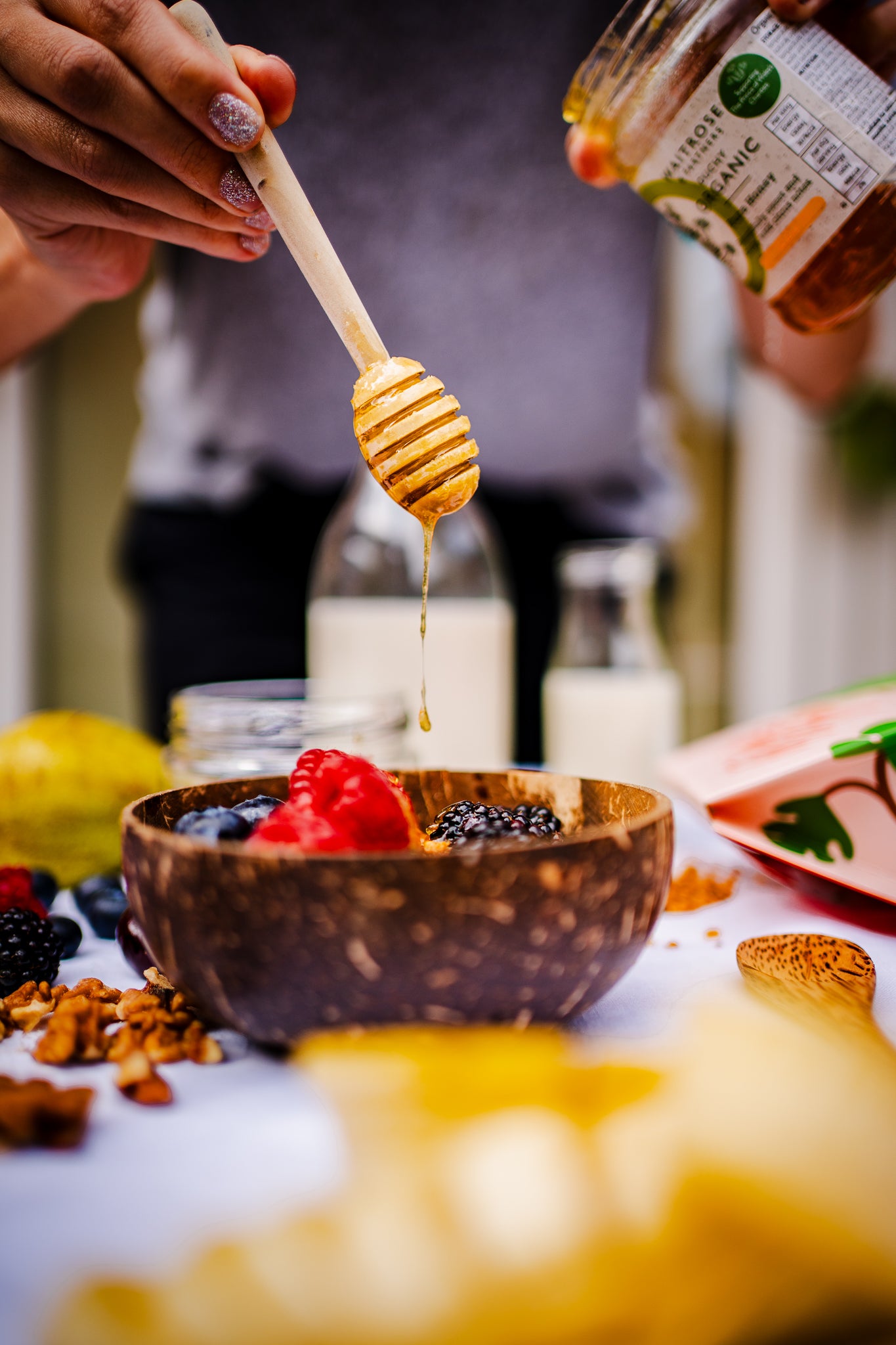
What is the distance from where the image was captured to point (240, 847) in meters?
0.34

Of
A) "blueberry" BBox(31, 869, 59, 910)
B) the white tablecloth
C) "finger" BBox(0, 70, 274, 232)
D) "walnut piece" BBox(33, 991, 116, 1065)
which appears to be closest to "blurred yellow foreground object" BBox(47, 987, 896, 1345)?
the white tablecloth

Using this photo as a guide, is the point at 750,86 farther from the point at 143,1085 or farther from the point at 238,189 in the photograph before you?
the point at 143,1085

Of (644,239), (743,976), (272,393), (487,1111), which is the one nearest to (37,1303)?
(487,1111)

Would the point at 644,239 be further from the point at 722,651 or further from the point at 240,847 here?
the point at 722,651

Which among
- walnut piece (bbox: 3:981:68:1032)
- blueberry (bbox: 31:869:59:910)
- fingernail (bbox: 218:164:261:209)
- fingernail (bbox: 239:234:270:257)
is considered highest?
fingernail (bbox: 218:164:261:209)

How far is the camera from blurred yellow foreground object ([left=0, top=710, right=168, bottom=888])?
0.67 metres

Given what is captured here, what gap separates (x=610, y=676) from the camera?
111 centimetres

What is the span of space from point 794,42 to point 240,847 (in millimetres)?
499

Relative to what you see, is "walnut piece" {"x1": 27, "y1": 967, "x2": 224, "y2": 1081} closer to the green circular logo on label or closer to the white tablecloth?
the white tablecloth

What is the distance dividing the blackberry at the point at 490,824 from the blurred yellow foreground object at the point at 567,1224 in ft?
0.37

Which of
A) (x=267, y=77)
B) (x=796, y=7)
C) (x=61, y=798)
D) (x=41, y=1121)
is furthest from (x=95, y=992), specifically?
(x=796, y=7)

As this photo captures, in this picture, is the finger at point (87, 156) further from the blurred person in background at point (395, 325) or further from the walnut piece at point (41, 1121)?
the walnut piece at point (41, 1121)

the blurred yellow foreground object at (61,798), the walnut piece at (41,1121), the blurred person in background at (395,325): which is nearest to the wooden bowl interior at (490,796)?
the walnut piece at (41,1121)

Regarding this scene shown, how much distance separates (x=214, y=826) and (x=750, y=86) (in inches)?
18.3
